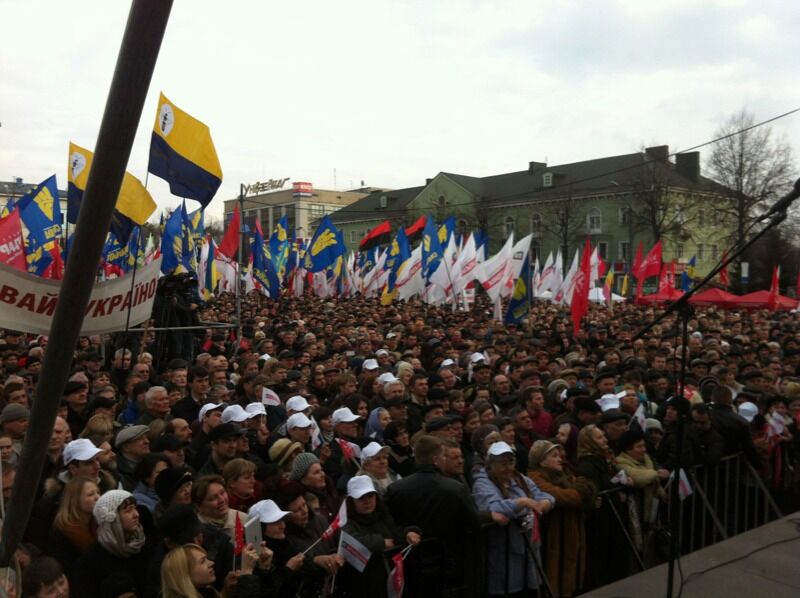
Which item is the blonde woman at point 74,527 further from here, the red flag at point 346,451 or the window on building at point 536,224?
the window on building at point 536,224

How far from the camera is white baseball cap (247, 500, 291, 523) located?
13.6 feet

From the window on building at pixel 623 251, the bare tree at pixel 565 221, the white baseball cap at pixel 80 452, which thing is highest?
the bare tree at pixel 565 221

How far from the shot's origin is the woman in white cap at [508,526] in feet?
16.3

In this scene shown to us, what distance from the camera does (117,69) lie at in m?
1.15

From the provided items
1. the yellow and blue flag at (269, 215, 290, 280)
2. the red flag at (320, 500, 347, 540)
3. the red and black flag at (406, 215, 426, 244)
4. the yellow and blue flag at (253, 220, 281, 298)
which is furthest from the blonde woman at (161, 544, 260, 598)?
the yellow and blue flag at (269, 215, 290, 280)

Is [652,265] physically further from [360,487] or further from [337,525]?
[337,525]

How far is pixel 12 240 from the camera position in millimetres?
12055

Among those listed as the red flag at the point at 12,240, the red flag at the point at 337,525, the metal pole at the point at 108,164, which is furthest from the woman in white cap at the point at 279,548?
the red flag at the point at 12,240

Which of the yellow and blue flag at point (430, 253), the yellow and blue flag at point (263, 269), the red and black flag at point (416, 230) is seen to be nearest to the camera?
the yellow and blue flag at point (430, 253)

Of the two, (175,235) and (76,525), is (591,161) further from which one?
(76,525)

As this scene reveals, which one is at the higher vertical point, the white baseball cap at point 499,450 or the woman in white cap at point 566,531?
the white baseball cap at point 499,450

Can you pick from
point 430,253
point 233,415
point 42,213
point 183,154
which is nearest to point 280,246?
point 430,253

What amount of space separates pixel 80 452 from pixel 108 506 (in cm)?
92

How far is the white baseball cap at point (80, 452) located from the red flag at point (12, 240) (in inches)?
341
